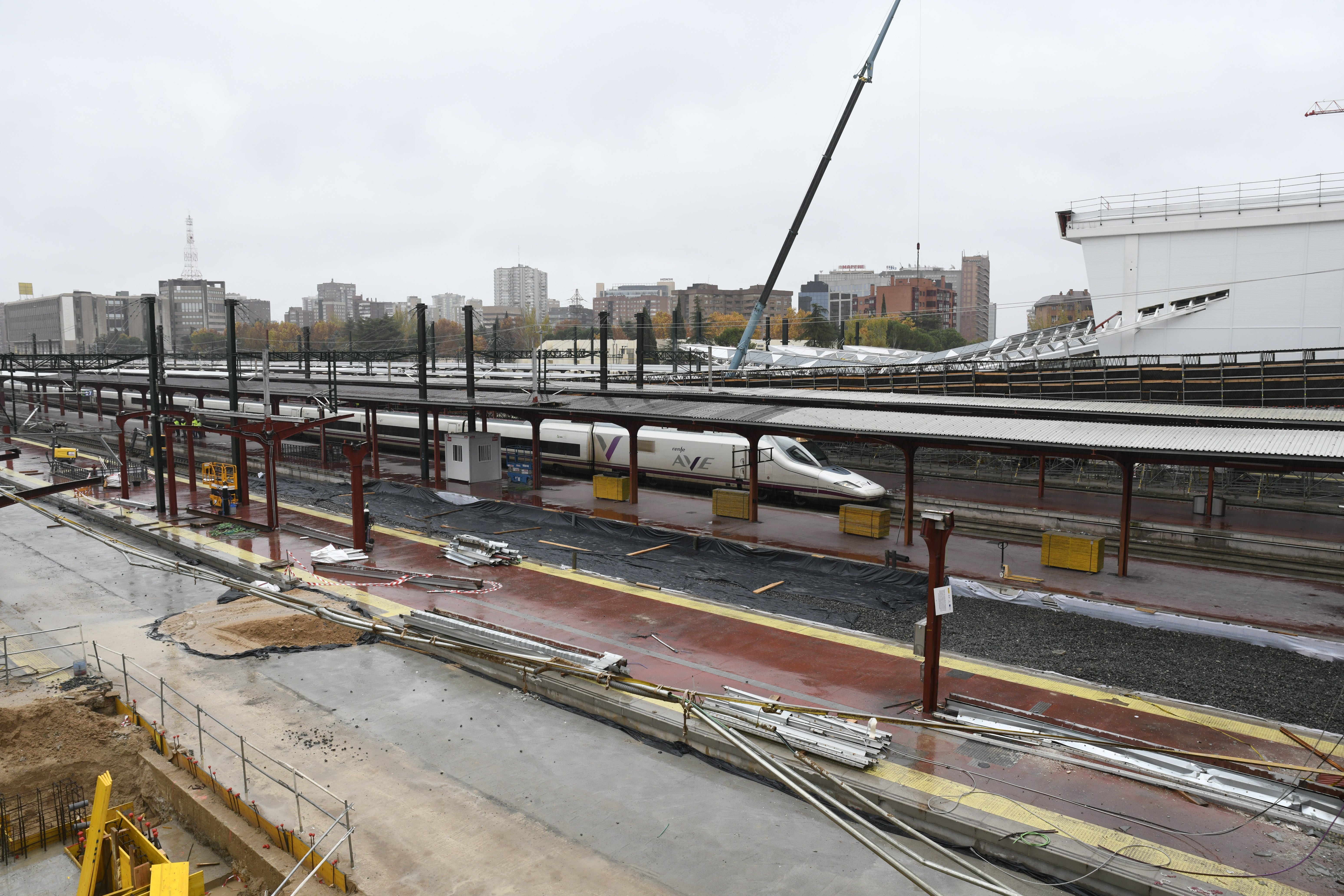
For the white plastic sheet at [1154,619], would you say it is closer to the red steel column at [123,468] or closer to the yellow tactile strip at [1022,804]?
the yellow tactile strip at [1022,804]

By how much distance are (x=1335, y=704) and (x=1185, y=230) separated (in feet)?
105

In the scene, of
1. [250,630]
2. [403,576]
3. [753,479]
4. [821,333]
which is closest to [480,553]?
[403,576]

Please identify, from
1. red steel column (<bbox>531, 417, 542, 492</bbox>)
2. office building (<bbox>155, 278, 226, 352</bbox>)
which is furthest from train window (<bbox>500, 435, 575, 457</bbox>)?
office building (<bbox>155, 278, 226, 352</bbox>)

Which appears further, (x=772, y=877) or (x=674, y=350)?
(x=674, y=350)

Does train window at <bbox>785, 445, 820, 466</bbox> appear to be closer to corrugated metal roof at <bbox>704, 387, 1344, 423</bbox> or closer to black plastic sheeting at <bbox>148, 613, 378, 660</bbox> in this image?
corrugated metal roof at <bbox>704, 387, 1344, 423</bbox>

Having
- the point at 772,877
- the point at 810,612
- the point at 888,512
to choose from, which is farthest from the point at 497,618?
the point at 888,512

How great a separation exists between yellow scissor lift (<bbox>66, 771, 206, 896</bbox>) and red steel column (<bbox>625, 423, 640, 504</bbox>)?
1965cm

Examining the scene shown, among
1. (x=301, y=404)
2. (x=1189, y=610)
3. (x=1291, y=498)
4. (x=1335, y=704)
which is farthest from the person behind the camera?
(x=301, y=404)

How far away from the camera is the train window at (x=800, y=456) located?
2864 cm

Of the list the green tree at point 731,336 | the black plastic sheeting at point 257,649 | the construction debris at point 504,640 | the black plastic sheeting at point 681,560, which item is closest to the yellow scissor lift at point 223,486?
the black plastic sheeting at point 681,560

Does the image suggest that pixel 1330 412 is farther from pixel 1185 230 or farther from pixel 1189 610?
pixel 1185 230

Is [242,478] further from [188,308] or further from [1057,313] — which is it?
[188,308]

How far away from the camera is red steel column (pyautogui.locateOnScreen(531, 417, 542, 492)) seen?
32.2m

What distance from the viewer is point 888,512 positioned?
23828 millimetres
